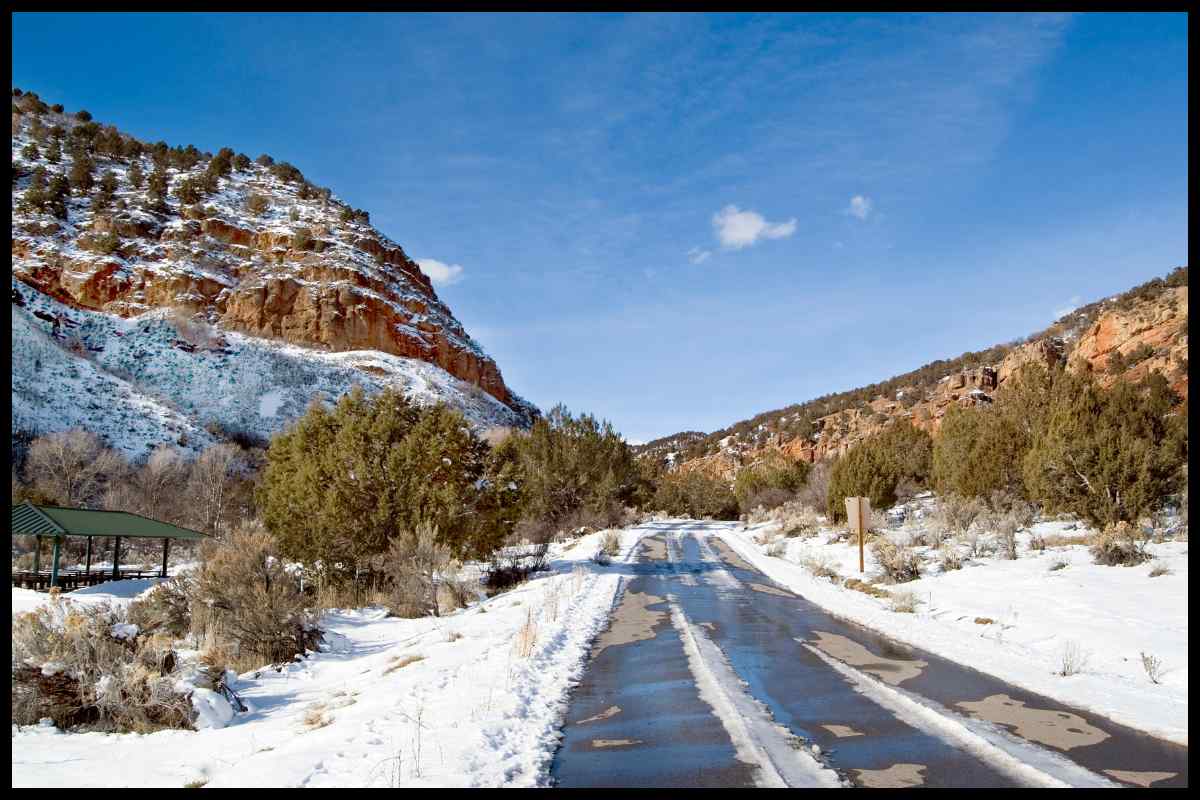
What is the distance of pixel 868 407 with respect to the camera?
273 feet

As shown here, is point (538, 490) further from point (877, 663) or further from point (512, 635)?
point (877, 663)

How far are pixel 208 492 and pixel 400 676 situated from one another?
36123 mm

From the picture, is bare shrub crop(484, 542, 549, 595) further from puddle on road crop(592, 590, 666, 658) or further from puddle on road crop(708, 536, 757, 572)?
puddle on road crop(708, 536, 757, 572)

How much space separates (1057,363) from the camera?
37.3 m

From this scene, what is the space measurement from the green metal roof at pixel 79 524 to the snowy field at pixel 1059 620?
64.4 feet

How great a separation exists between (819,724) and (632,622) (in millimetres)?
7065

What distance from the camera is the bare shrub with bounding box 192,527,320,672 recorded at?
1152cm

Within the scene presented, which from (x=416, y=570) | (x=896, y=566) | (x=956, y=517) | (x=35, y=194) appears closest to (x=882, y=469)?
(x=956, y=517)

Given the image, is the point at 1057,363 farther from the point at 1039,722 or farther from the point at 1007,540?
the point at 1039,722

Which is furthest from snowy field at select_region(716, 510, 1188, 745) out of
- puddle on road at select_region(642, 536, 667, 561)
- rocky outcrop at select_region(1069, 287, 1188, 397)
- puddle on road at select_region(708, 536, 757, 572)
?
rocky outcrop at select_region(1069, 287, 1188, 397)

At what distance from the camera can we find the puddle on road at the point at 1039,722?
221 inches

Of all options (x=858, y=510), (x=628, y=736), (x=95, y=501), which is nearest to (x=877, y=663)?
(x=628, y=736)

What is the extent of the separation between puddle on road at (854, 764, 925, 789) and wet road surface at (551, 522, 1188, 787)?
0.04ft

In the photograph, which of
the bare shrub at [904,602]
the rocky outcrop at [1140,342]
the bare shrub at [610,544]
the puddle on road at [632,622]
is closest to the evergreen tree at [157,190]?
the bare shrub at [610,544]
